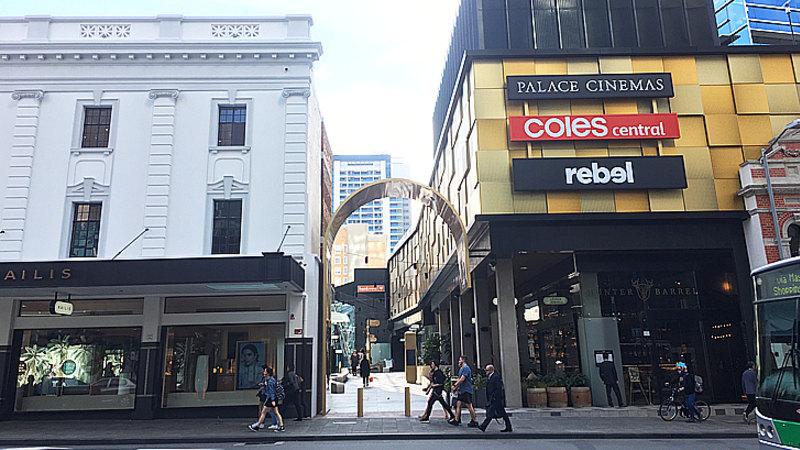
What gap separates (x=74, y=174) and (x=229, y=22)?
7.17m

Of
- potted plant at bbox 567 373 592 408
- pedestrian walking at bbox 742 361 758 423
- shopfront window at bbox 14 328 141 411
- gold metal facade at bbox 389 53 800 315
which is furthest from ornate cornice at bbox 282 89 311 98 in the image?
pedestrian walking at bbox 742 361 758 423

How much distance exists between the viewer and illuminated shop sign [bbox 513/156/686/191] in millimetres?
18062

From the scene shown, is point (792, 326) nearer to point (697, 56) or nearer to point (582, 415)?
point (582, 415)

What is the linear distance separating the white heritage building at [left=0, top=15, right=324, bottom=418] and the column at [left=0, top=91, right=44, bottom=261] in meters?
0.04

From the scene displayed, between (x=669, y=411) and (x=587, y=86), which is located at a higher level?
(x=587, y=86)

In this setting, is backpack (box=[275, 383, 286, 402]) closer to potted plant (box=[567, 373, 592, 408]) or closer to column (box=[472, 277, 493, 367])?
potted plant (box=[567, 373, 592, 408])

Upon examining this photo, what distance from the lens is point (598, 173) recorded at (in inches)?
716

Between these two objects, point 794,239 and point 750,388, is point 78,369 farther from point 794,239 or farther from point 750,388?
point 794,239

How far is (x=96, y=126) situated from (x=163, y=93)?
2496mm

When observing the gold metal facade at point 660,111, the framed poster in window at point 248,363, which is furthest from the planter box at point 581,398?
the framed poster in window at point 248,363

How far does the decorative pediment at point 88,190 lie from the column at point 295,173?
5.72 metres

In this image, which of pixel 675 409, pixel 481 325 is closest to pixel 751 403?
pixel 675 409

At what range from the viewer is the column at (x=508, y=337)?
18.3m

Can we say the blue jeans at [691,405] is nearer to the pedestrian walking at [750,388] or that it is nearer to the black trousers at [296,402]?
the pedestrian walking at [750,388]
